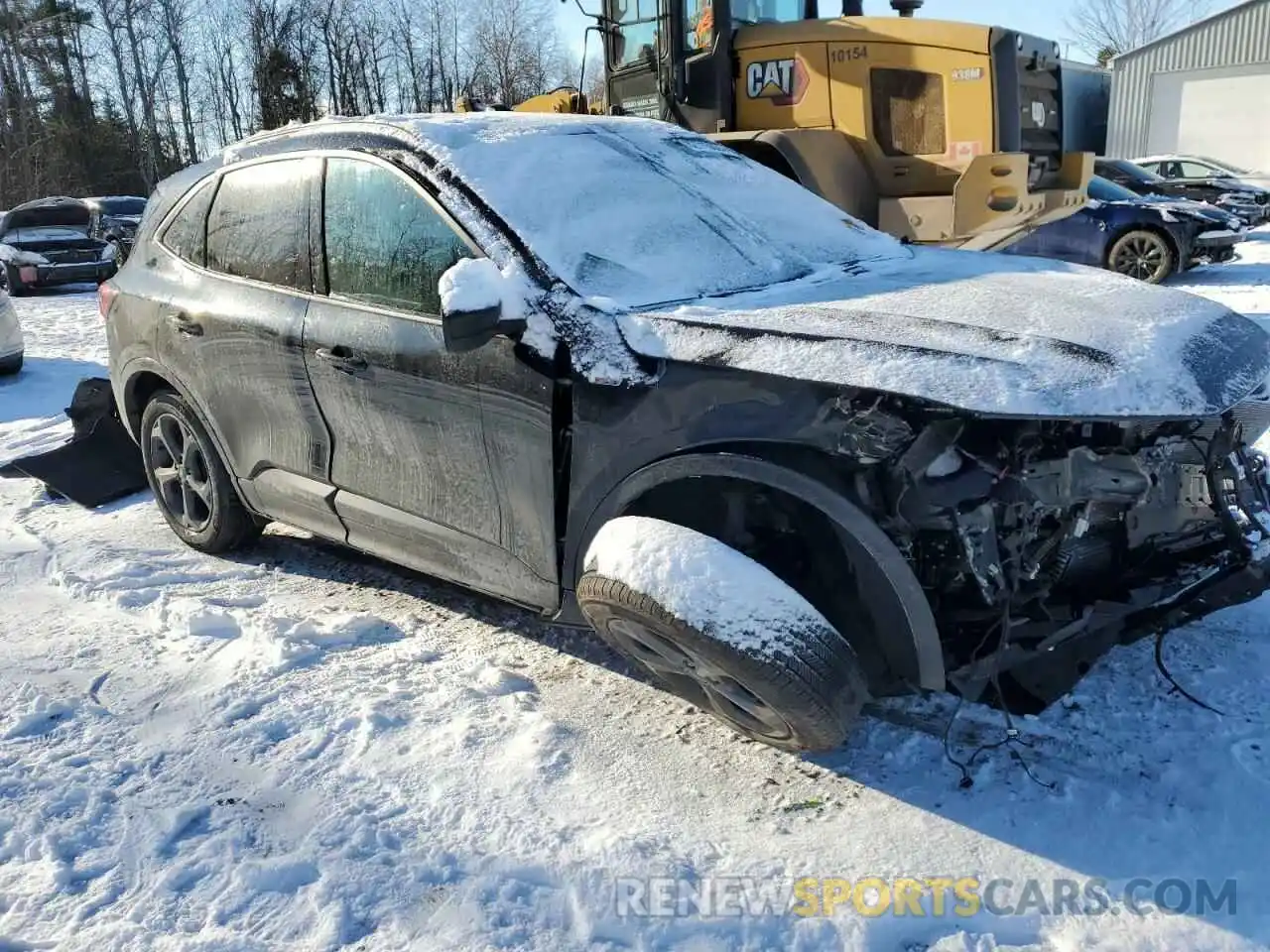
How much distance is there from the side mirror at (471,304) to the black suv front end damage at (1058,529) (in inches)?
42.5

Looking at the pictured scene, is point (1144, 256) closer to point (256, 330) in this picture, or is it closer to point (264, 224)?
point (264, 224)

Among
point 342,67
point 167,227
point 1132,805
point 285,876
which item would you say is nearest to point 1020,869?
point 1132,805

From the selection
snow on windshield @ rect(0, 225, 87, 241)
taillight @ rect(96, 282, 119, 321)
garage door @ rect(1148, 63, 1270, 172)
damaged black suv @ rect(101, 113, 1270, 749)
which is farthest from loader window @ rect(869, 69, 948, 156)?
garage door @ rect(1148, 63, 1270, 172)

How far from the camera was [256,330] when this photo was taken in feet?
12.8

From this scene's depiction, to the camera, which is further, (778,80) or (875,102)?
(778,80)

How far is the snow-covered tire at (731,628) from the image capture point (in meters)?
2.55

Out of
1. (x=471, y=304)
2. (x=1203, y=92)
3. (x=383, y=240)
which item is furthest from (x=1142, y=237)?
(x=1203, y=92)

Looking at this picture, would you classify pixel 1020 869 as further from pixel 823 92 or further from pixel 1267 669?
pixel 823 92

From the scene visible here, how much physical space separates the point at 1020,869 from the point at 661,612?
3.47ft

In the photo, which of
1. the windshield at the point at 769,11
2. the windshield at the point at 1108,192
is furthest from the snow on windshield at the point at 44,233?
the windshield at the point at 1108,192

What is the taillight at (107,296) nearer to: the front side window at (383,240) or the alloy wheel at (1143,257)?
the front side window at (383,240)

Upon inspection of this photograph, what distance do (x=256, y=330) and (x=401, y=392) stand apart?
880mm

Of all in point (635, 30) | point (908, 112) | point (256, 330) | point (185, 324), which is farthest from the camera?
point (635, 30)

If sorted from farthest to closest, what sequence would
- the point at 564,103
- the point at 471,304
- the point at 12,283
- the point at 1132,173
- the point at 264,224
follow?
the point at 1132,173
the point at 12,283
the point at 564,103
the point at 264,224
the point at 471,304
